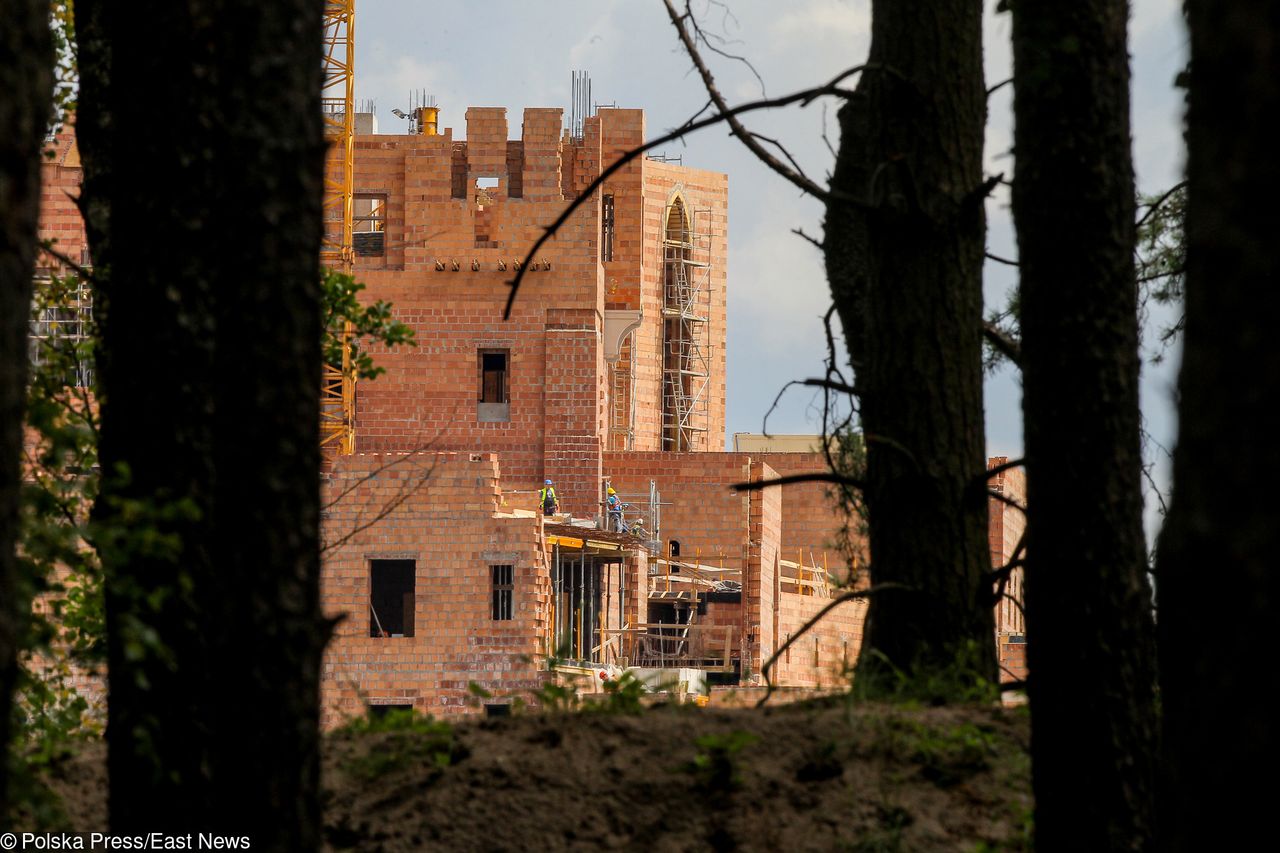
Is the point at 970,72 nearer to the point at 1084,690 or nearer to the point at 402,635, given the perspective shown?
the point at 1084,690

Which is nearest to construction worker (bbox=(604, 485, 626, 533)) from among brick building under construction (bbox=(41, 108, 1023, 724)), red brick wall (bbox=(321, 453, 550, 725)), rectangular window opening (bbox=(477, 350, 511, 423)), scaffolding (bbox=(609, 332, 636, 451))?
brick building under construction (bbox=(41, 108, 1023, 724))

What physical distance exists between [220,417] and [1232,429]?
7.58ft

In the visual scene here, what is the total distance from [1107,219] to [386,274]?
40.5 meters

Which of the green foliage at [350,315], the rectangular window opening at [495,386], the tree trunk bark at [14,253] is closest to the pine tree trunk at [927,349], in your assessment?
the tree trunk bark at [14,253]

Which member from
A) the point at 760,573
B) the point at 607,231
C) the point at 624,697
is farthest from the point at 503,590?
the point at 624,697

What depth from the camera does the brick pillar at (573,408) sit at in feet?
144

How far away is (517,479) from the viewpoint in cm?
4428

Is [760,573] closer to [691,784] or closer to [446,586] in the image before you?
[446,586]

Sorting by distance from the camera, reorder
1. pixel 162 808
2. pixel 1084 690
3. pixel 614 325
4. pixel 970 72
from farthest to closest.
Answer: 1. pixel 614 325
2. pixel 970 72
3. pixel 1084 690
4. pixel 162 808

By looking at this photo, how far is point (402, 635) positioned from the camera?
1497 inches

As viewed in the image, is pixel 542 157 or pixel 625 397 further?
pixel 625 397

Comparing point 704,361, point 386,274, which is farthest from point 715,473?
point 704,361

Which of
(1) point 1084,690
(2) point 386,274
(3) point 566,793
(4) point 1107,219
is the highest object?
(2) point 386,274

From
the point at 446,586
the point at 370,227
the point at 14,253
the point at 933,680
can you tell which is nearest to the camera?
the point at 14,253
